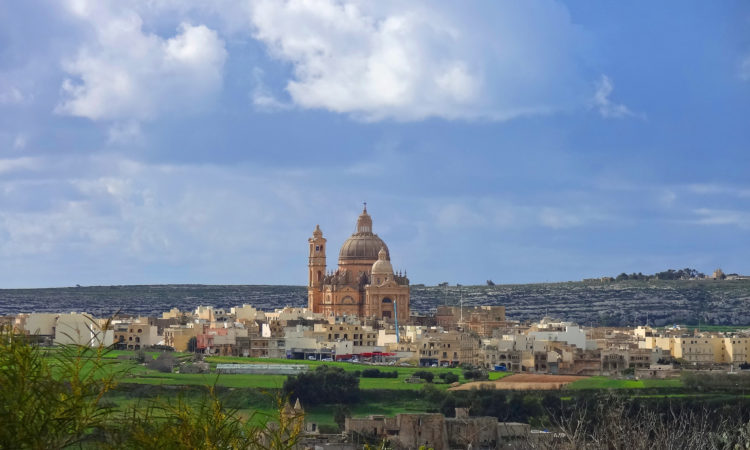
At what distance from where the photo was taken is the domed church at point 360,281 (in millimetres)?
129375

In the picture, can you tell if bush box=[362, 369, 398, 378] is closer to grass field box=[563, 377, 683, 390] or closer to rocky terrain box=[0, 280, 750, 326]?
grass field box=[563, 377, 683, 390]

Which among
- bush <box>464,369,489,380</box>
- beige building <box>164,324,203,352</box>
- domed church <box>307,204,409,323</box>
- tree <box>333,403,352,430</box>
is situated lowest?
tree <box>333,403,352,430</box>

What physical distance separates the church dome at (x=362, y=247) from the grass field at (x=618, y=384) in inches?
2039

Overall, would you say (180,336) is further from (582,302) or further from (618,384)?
(582,302)

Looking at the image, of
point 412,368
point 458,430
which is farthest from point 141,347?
point 458,430

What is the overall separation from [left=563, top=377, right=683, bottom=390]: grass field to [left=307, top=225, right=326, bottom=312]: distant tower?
179 feet

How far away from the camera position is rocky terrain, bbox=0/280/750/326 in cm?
16812

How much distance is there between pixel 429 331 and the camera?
364 ft

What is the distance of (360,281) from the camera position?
441 ft

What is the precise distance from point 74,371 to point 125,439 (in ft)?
4.76

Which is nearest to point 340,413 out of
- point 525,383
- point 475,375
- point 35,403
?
point 525,383

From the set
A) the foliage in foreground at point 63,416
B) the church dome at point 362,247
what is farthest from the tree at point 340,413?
the church dome at point 362,247

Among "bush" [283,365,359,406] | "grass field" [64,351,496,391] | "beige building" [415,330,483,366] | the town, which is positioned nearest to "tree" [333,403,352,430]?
"bush" [283,365,359,406]

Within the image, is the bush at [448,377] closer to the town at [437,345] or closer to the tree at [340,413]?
the town at [437,345]
